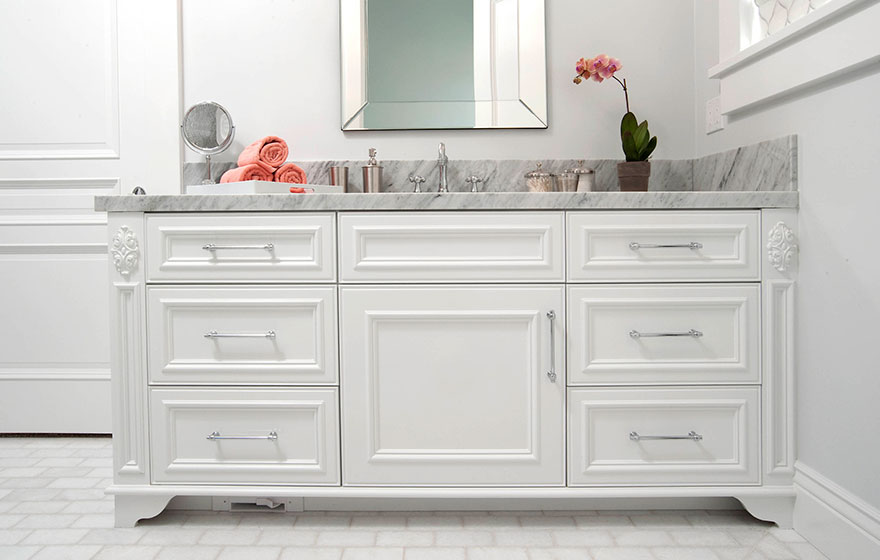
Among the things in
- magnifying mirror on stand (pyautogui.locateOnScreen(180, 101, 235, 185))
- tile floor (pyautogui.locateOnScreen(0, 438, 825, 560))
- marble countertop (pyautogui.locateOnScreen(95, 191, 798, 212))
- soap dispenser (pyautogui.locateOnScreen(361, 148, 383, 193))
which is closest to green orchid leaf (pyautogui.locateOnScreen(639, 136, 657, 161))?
marble countertop (pyautogui.locateOnScreen(95, 191, 798, 212))

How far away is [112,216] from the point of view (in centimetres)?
163

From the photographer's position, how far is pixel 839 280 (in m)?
1.49

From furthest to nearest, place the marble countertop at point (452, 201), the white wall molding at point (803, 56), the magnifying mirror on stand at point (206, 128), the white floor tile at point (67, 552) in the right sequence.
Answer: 1. the magnifying mirror on stand at point (206, 128)
2. the marble countertop at point (452, 201)
3. the white floor tile at point (67, 552)
4. the white wall molding at point (803, 56)

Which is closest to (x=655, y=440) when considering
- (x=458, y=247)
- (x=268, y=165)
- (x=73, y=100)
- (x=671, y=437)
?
(x=671, y=437)

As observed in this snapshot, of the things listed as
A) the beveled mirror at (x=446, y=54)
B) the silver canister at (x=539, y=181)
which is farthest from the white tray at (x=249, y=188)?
the silver canister at (x=539, y=181)

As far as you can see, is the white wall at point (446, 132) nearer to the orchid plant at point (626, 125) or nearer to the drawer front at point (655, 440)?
the orchid plant at point (626, 125)

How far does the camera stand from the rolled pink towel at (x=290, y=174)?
6.59 feet

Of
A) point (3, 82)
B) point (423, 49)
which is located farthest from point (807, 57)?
point (3, 82)

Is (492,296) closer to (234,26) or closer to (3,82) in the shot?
(234,26)

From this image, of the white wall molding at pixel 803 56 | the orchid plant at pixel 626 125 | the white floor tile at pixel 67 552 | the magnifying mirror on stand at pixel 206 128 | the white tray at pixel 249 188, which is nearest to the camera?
the white wall molding at pixel 803 56

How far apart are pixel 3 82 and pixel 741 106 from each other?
2.49 meters

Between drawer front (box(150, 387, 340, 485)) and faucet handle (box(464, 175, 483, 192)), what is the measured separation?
89 centimetres

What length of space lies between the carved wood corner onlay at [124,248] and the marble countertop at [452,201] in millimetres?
57

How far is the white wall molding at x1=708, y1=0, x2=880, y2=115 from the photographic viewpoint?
4.42 feet
